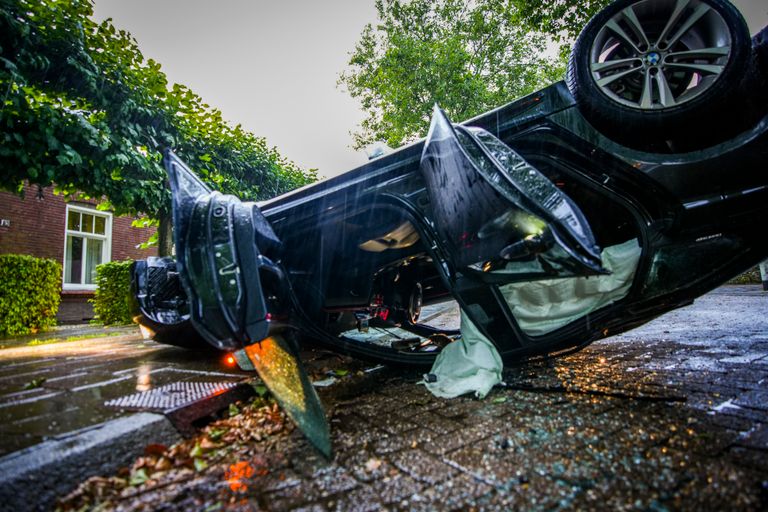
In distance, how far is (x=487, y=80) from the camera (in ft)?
57.4

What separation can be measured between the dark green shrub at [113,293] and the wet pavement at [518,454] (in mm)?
8460

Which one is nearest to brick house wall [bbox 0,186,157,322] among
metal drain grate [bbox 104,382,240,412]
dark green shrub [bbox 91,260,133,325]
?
dark green shrub [bbox 91,260,133,325]

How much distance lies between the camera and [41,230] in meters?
10.3

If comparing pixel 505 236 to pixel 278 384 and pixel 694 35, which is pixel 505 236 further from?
pixel 694 35

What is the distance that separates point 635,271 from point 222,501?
2442 millimetres

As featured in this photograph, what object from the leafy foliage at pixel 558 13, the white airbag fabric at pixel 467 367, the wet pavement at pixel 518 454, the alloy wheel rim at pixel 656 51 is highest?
the leafy foliage at pixel 558 13

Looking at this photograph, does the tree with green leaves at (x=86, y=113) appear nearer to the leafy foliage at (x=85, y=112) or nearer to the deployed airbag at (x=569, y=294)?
the leafy foliage at (x=85, y=112)

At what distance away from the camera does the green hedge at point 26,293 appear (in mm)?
6742

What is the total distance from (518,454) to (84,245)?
14478mm

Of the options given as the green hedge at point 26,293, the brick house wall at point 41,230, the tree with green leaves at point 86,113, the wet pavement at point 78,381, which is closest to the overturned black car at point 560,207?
the wet pavement at point 78,381

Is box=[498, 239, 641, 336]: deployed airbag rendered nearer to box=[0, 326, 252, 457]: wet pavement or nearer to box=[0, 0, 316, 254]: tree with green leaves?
box=[0, 326, 252, 457]: wet pavement

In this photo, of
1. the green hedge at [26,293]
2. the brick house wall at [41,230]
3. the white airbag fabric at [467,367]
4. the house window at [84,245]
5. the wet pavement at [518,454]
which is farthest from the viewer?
the house window at [84,245]

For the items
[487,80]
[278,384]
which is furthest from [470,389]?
[487,80]

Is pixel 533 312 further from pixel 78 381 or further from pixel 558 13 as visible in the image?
pixel 558 13
